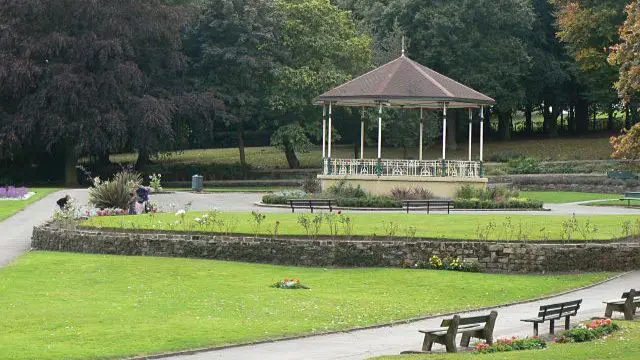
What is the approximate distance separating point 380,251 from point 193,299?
8.37m

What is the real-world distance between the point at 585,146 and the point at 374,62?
16.3m

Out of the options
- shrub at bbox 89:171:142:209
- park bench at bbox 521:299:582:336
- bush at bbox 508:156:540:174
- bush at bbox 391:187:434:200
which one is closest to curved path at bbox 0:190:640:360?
park bench at bbox 521:299:582:336

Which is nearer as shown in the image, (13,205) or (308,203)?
(308,203)

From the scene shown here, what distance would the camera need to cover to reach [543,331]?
21.2 m

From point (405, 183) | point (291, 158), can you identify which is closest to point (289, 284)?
point (405, 183)

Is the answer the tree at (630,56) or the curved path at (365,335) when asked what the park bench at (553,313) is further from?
the tree at (630,56)

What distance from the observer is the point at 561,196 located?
192ft

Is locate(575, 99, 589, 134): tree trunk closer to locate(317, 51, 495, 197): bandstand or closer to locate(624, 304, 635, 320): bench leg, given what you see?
locate(317, 51, 495, 197): bandstand

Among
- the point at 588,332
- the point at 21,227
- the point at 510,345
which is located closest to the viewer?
the point at 510,345

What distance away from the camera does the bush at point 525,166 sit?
66.5 m

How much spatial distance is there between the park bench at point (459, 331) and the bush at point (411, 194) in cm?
3043

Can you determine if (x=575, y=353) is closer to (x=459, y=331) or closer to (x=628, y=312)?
(x=459, y=331)

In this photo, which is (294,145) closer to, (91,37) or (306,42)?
(306,42)

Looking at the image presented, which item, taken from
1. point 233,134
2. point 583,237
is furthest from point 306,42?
point 583,237
